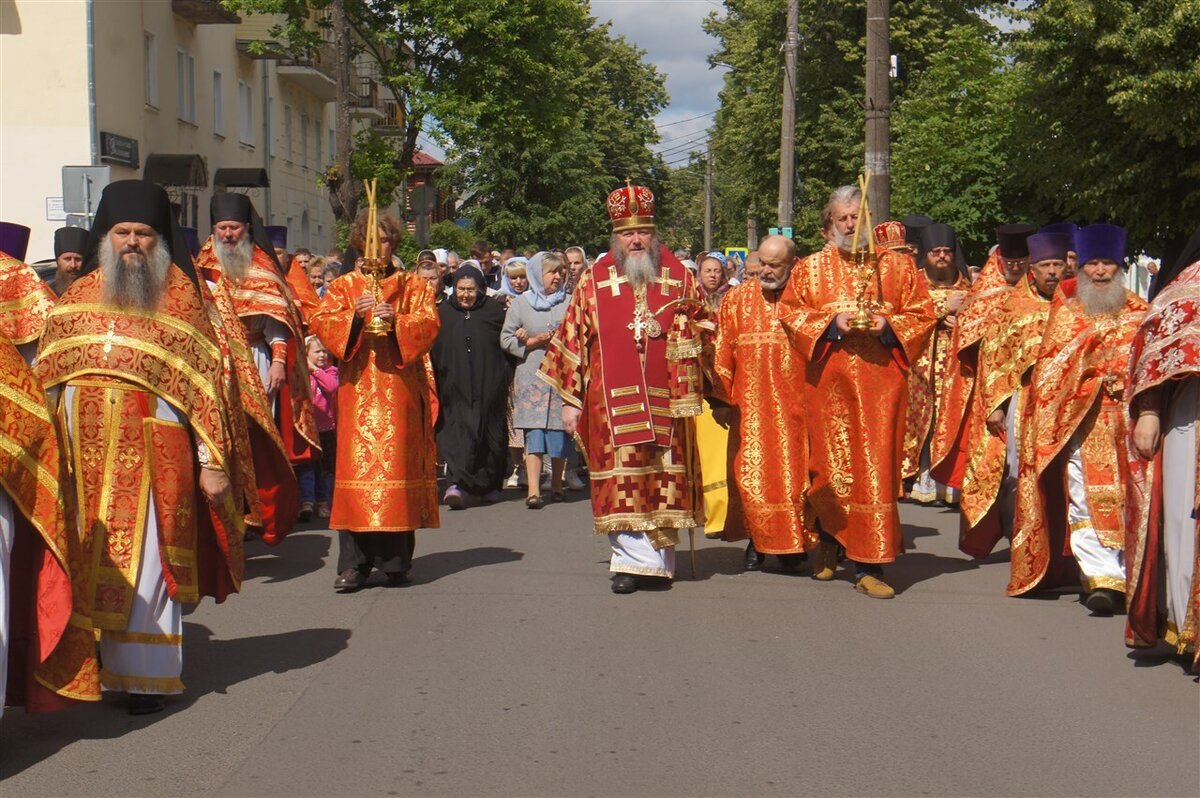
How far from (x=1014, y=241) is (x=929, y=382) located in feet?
7.96

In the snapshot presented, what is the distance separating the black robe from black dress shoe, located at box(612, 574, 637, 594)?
16.1 ft

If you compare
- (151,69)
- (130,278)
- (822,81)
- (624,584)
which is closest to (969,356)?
(624,584)

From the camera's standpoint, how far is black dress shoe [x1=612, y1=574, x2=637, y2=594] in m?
9.83

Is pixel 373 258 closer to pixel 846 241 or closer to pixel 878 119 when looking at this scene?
pixel 846 241

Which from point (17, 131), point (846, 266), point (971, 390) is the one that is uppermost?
point (17, 131)

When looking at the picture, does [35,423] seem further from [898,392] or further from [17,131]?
[17,131]

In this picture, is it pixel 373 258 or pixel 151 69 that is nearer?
pixel 373 258

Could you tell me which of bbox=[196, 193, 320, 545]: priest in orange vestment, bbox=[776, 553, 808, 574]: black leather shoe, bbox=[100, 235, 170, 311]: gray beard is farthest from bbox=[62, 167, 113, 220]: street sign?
bbox=[100, 235, 170, 311]: gray beard

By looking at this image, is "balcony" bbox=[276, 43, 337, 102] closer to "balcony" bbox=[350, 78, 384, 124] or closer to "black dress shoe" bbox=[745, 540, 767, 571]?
"balcony" bbox=[350, 78, 384, 124]

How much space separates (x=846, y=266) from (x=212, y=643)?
4124 millimetres

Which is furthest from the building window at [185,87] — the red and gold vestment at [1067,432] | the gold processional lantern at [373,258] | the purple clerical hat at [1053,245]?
the red and gold vestment at [1067,432]

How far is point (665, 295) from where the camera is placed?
1005 centimetres

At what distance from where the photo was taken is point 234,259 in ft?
37.3

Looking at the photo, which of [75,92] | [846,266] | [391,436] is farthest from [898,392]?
[75,92]
